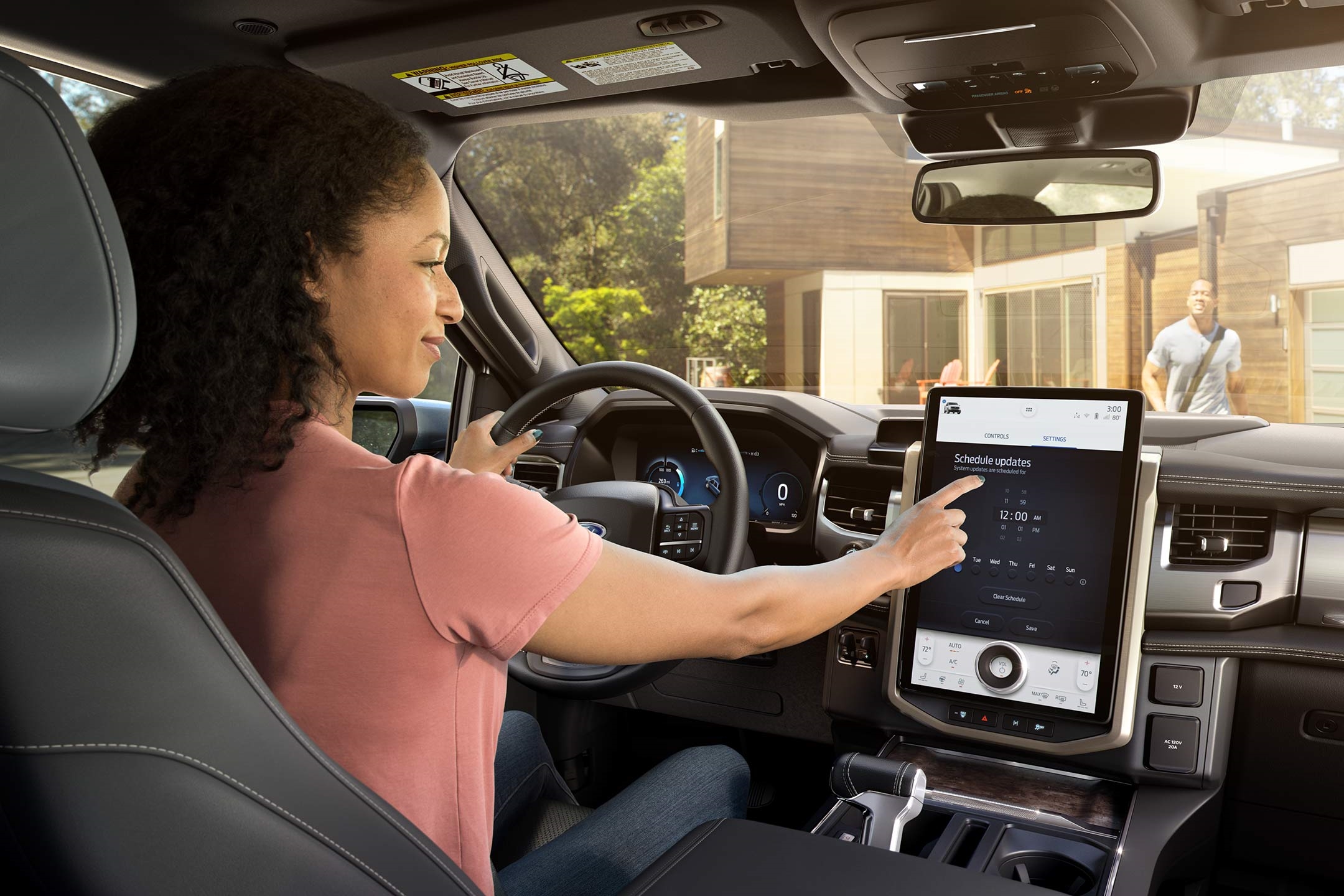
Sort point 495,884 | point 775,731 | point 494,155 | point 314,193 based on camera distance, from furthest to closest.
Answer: point 494,155, point 775,731, point 495,884, point 314,193

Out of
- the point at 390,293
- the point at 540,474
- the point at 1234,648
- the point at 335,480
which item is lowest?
the point at 1234,648

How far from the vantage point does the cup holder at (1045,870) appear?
5.42 ft

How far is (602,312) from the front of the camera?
52.7ft

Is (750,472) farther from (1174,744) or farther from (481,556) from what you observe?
(481,556)

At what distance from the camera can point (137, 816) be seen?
0.81m

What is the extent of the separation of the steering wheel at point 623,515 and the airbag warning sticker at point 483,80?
68cm

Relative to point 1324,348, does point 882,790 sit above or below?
below

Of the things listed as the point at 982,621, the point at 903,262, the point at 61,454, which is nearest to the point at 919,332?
the point at 903,262

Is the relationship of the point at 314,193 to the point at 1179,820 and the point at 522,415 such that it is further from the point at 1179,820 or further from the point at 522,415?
the point at 1179,820

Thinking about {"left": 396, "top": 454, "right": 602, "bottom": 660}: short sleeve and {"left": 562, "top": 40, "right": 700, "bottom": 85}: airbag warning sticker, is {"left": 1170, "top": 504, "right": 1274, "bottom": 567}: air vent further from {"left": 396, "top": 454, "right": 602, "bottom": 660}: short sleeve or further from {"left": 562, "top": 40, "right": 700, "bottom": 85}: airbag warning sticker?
{"left": 396, "top": 454, "right": 602, "bottom": 660}: short sleeve

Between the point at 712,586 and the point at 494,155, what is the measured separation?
16505mm

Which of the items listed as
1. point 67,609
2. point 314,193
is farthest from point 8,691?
point 314,193

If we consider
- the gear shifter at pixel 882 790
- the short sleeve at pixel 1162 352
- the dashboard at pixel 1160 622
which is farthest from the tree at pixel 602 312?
the gear shifter at pixel 882 790

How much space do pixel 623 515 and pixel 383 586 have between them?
4.07 feet
